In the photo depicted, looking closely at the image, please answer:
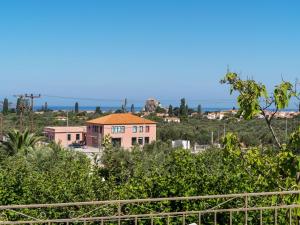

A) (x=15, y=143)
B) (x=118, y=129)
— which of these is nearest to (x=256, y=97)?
(x=15, y=143)

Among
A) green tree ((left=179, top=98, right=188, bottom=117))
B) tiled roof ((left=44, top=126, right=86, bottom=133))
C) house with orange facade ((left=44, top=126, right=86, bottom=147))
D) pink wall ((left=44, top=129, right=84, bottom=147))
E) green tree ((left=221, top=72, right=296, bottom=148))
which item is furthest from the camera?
green tree ((left=179, top=98, right=188, bottom=117))

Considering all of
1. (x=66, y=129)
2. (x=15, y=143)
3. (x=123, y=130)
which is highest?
(x=66, y=129)

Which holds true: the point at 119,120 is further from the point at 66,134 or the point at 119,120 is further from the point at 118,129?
the point at 66,134

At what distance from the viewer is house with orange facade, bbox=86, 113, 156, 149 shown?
175 ft

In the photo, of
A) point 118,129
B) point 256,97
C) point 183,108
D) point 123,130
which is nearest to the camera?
point 256,97

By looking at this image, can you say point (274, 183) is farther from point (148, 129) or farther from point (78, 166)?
point (148, 129)

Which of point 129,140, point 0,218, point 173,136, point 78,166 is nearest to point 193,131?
point 173,136

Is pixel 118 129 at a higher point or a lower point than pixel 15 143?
higher

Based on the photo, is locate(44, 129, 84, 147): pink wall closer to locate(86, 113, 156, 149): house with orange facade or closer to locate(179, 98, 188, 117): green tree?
locate(86, 113, 156, 149): house with orange facade

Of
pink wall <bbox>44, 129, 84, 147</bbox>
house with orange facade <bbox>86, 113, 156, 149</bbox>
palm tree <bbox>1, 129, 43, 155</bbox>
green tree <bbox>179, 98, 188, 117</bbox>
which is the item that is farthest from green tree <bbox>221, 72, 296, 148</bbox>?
green tree <bbox>179, 98, 188, 117</bbox>

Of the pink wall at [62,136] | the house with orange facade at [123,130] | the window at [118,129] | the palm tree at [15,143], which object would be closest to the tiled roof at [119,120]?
the house with orange facade at [123,130]

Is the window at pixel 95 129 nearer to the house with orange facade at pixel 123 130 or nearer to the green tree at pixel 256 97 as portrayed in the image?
the house with orange facade at pixel 123 130

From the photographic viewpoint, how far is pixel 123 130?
54219mm

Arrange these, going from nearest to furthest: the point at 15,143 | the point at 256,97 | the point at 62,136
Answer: the point at 256,97 < the point at 15,143 < the point at 62,136
